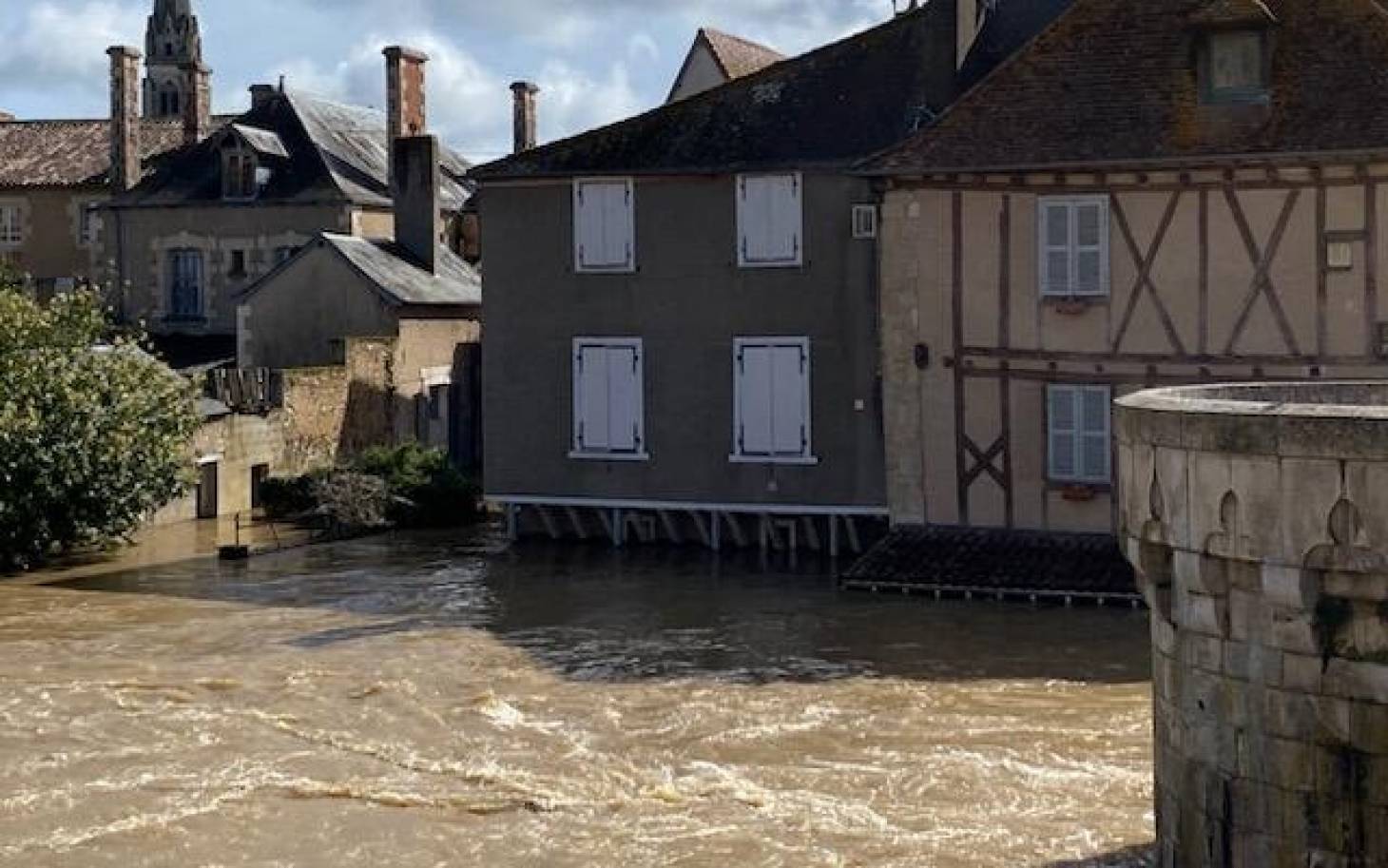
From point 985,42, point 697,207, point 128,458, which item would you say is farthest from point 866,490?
point 128,458

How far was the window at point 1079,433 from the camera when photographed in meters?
20.4

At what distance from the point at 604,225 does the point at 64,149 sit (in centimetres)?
2164

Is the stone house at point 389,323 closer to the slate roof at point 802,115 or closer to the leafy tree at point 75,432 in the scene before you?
the leafy tree at point 75,432

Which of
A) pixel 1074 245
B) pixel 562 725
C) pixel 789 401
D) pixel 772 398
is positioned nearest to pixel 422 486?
pixel 772 398

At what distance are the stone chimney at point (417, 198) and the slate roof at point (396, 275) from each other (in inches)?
9.0

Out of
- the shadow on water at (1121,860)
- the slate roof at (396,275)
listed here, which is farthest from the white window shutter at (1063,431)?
the slate roof at (396,275)

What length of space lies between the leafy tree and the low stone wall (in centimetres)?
1647

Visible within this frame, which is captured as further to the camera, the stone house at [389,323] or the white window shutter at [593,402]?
the stone house at [389,323]

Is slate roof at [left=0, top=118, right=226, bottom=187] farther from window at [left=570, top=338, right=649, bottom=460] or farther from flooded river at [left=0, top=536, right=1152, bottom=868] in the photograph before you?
flooded river at [left=0, top=536, right=1152, bottom=868]

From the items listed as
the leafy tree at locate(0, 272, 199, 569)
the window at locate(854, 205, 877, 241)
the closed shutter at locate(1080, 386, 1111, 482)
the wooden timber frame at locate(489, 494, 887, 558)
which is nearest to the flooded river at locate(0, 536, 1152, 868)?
the wooden timber frame at locate(489, 494, 887, 558)

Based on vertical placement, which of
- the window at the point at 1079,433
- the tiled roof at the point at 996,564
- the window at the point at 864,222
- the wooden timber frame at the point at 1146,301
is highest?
the window at the point at 864,222

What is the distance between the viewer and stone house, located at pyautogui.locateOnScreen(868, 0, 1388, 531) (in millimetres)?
19266

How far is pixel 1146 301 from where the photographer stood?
795 inches

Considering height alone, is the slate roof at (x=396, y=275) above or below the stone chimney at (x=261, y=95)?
below
